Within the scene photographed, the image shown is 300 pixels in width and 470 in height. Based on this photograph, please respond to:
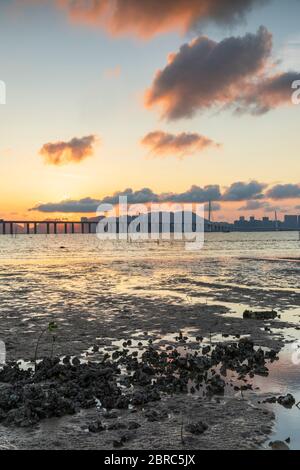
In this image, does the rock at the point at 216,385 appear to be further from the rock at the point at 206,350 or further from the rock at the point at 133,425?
the rock at the point at 133,425

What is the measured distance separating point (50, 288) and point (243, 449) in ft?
104

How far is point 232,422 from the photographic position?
10398 mm

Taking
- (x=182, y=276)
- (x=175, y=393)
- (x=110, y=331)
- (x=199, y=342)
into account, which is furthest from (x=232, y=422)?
(x=182, y=276)

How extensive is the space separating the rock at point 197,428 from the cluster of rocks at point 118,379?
857 millimetres

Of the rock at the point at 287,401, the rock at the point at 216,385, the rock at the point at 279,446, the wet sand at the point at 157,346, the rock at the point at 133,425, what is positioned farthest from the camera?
the rock at the point at 216,385

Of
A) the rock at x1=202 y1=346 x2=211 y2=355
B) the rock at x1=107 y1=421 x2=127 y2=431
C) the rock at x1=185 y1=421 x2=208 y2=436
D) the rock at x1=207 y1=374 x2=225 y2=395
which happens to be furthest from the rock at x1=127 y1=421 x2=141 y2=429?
the rock at x1=202 y1=346 x2=211 y2=355

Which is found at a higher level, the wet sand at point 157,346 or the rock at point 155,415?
the rock at point 155,415

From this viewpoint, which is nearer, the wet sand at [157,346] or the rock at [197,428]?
the wet sand at [157,346]

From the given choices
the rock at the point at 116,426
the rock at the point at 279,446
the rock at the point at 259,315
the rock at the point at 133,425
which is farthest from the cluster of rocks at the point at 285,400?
the rock at the point at 259,315

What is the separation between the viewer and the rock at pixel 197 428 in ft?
32.3

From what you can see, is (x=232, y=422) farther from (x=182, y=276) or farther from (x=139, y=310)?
(x=182, y=276)

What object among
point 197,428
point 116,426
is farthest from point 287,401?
→ point 116,426

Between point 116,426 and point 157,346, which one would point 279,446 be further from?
point 157,346

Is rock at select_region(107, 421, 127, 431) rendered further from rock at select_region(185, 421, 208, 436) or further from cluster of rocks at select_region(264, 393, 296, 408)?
cluster of rocks at select_region(264, 393, 296, 408)
